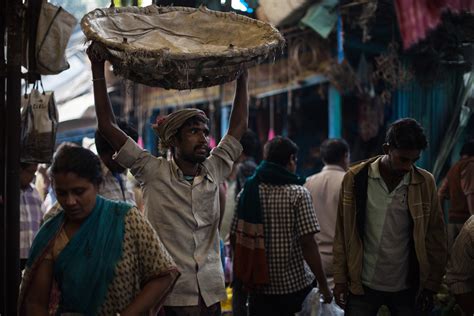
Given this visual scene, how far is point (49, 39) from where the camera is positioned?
558cm

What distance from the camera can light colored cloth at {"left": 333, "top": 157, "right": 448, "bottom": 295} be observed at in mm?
5059

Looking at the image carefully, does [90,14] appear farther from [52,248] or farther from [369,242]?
[369,242]

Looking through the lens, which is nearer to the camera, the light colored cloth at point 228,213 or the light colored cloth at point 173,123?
the light colored cloth at point 173,123

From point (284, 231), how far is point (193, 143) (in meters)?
1.59

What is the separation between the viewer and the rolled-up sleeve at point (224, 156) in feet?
16.7

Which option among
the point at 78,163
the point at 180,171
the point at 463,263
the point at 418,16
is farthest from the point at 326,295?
the point at 418,16

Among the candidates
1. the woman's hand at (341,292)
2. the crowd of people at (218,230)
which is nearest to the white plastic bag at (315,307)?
the crowd of people at (218,230)

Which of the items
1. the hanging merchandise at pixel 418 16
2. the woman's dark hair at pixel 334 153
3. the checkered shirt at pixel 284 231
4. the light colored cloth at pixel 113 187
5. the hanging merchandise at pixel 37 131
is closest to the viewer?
the light colored cloth at pixel 113 187

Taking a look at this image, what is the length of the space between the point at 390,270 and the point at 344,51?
21.7 ft

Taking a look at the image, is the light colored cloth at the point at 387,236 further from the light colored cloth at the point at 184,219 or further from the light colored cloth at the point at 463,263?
the light colored cloth at the point at 184,219

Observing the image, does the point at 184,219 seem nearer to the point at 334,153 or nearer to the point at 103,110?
the point at 103,110

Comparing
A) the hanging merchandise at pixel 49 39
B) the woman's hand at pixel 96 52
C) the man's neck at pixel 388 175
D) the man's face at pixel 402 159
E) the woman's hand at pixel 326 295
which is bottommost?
the woman's hand at pixel 326 295

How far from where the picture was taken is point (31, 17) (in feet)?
18.5

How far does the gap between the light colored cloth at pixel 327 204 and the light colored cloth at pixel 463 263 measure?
2.41 m
